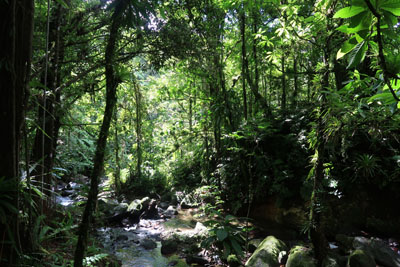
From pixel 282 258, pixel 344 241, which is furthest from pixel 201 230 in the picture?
pixel 344 241

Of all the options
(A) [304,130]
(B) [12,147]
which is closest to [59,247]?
(B) [12,147]

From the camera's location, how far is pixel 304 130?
19.4 feet

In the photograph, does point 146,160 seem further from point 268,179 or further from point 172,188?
point 268,179

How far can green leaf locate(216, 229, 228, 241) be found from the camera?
4102 mm

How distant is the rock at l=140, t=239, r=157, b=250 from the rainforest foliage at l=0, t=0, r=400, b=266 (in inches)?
51.5

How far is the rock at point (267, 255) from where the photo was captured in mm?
3812

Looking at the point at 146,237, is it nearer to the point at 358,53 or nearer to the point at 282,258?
the point at 282,258

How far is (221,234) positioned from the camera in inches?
164

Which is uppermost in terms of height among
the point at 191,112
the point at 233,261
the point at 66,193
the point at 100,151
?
the point at 191,112

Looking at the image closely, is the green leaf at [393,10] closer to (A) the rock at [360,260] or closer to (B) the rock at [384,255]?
(A) the rock at [360,260]

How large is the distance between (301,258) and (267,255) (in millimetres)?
Answer: 571

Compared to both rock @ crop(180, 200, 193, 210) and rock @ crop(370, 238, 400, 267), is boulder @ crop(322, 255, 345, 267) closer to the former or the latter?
rock @ crop(370, 238, 400, 267)

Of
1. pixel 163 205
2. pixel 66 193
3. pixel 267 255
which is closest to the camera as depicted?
pixel 267 255

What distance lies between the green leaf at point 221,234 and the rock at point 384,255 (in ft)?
7.57
